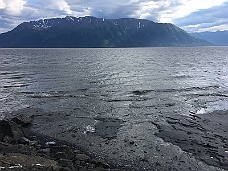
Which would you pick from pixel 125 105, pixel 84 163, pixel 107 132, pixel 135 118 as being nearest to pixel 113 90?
pixel 125 105

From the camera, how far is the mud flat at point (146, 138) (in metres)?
15.8

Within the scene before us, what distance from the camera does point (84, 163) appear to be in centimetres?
1488

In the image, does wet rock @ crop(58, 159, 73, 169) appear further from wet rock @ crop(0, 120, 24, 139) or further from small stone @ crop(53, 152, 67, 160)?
wet rock @ crop(0, 120, 24, 139)

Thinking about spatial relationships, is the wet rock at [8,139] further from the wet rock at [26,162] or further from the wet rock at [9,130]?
the wet rock at [26,162]

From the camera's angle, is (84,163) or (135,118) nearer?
(84,163)

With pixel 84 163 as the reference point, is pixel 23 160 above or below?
above

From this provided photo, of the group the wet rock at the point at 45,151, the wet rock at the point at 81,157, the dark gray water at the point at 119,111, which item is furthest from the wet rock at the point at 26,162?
the dark gray water at the point at 119,111

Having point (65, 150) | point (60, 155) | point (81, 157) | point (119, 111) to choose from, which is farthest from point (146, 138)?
point (119, 111)

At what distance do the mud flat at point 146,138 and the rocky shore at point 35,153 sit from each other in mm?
596

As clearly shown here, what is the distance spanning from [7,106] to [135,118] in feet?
51.6

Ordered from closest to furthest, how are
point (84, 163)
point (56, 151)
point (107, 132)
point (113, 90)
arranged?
point (84, 163) → point (56, 151) → point (107, 132) → point (113, 90)

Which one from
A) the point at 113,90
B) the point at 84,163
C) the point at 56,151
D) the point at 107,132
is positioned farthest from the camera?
the point at 113,90

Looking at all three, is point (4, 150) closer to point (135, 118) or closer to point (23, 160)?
point (23, 160)

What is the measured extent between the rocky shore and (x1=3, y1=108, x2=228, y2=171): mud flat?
596mm
